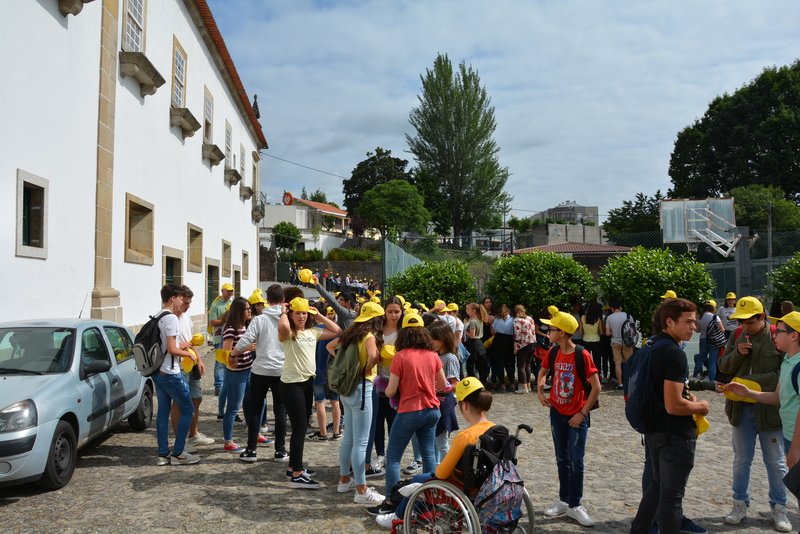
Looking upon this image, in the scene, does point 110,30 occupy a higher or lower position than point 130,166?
higher

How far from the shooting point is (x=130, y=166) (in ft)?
38.3

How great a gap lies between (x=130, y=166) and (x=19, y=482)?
816 centimetres

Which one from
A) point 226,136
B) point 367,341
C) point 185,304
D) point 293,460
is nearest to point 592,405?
point 367,341

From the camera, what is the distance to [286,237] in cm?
5775

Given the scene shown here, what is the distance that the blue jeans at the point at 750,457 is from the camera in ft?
15.0

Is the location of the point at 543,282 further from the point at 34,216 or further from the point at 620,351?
the point at 34,216

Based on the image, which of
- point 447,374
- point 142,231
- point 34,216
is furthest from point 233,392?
point 142,231

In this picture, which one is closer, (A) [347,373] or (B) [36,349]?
(A) [347,373]

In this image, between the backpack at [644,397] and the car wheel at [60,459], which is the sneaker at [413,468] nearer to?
the backpack at [644,397]

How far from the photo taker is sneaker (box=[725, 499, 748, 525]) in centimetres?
454

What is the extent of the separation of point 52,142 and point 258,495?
6.50m

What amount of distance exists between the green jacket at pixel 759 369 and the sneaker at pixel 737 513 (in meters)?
0.59

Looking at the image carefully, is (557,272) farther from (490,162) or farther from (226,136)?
(490,162)

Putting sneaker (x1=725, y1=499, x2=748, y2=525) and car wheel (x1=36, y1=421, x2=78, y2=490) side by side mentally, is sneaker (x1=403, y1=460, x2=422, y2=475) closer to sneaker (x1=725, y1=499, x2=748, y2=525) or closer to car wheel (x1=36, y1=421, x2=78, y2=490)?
sneaker (x1=725, y1=499, x2=748, y2=525)
